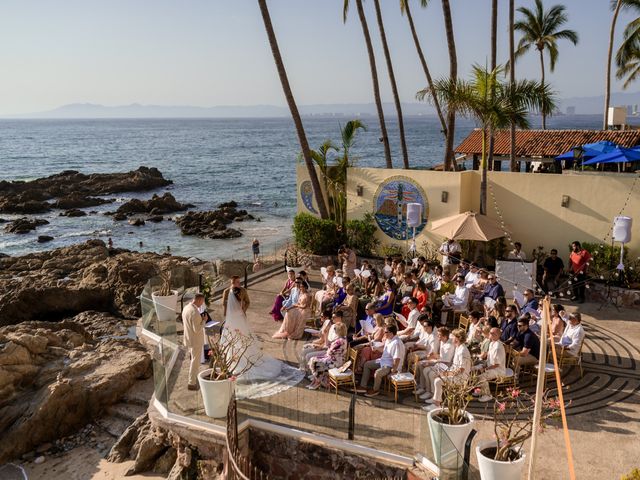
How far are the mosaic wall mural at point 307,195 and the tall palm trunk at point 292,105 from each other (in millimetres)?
1083

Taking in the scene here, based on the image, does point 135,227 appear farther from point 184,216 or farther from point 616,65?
point 616,65

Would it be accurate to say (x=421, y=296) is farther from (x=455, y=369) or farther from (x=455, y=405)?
(x=455, y=405)

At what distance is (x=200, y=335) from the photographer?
38.2 feet

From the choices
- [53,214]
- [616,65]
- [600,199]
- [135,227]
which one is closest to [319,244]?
[600,199]

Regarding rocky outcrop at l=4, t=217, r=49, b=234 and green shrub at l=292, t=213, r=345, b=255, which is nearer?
green shrub at l=292, t=213, r=345, b=255

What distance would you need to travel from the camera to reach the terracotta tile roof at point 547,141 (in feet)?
94.5

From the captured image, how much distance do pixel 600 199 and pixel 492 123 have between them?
370cm

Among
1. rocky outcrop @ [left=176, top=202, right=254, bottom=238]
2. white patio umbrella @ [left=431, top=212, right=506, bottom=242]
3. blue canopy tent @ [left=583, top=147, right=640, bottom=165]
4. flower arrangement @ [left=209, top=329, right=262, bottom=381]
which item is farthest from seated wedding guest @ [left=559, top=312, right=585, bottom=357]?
rocky outcrop @ [left=176, top=202, right=254, bottom=238]

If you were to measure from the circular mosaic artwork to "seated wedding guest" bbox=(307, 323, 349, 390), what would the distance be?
29.9 feet

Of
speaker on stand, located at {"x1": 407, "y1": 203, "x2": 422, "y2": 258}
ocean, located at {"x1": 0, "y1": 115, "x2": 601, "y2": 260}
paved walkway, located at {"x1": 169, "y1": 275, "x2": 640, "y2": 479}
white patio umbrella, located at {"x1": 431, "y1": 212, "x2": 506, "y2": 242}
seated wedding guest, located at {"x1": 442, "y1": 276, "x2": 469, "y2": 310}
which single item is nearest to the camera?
paved walkway, located at {"x1": 169, "y1": 275, "x2": 640, "y2": 479}

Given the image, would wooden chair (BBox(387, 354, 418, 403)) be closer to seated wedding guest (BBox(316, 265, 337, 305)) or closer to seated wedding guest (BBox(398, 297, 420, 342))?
seated wedding guest (BBox(398, 297, 420, 342))

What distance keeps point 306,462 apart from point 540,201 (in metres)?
11.7

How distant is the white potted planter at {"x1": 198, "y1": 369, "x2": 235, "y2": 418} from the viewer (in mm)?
10297

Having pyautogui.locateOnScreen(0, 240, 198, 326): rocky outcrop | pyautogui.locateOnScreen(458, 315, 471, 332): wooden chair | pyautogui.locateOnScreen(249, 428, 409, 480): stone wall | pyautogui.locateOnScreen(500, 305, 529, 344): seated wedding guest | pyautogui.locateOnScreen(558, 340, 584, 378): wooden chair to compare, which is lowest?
pyautogui.locateOnScreen(0, 240, 198, 326): rocky outcrop
